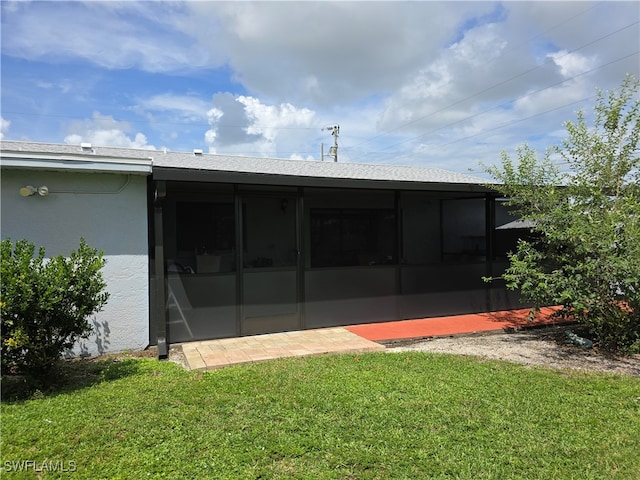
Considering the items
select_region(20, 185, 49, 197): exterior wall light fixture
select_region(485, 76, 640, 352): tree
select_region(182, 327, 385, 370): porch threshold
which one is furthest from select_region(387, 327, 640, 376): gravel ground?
select_region(20, 185, 49, 197): exterior wall light fixture

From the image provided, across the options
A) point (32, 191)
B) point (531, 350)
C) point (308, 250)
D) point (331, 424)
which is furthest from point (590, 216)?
point (32, 191)

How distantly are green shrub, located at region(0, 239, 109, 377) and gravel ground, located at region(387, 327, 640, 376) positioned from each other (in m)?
3.97

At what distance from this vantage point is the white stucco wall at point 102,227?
529 centimetres

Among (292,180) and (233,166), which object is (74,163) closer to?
(292,180)

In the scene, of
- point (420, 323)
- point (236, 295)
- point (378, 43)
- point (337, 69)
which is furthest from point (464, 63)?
point (236, 295)

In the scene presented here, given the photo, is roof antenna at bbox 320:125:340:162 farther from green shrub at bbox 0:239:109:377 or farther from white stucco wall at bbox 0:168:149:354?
green shrub at bbox 0:239:109:377

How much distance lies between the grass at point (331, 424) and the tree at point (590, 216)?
1.31 metres

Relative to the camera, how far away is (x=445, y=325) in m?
7.50

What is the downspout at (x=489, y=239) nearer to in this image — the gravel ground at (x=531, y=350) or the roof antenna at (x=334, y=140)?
the gravel ground at (x=531, y=350)

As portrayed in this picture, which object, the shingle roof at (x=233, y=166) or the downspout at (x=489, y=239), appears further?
the downspout at (x=489, y=239)

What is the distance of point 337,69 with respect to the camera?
1404cm

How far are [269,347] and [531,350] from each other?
3.78 meters

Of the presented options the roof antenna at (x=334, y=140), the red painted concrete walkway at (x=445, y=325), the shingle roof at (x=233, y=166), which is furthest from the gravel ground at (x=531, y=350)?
the roof antenna at (x=334, y=140)

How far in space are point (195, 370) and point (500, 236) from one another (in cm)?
680
